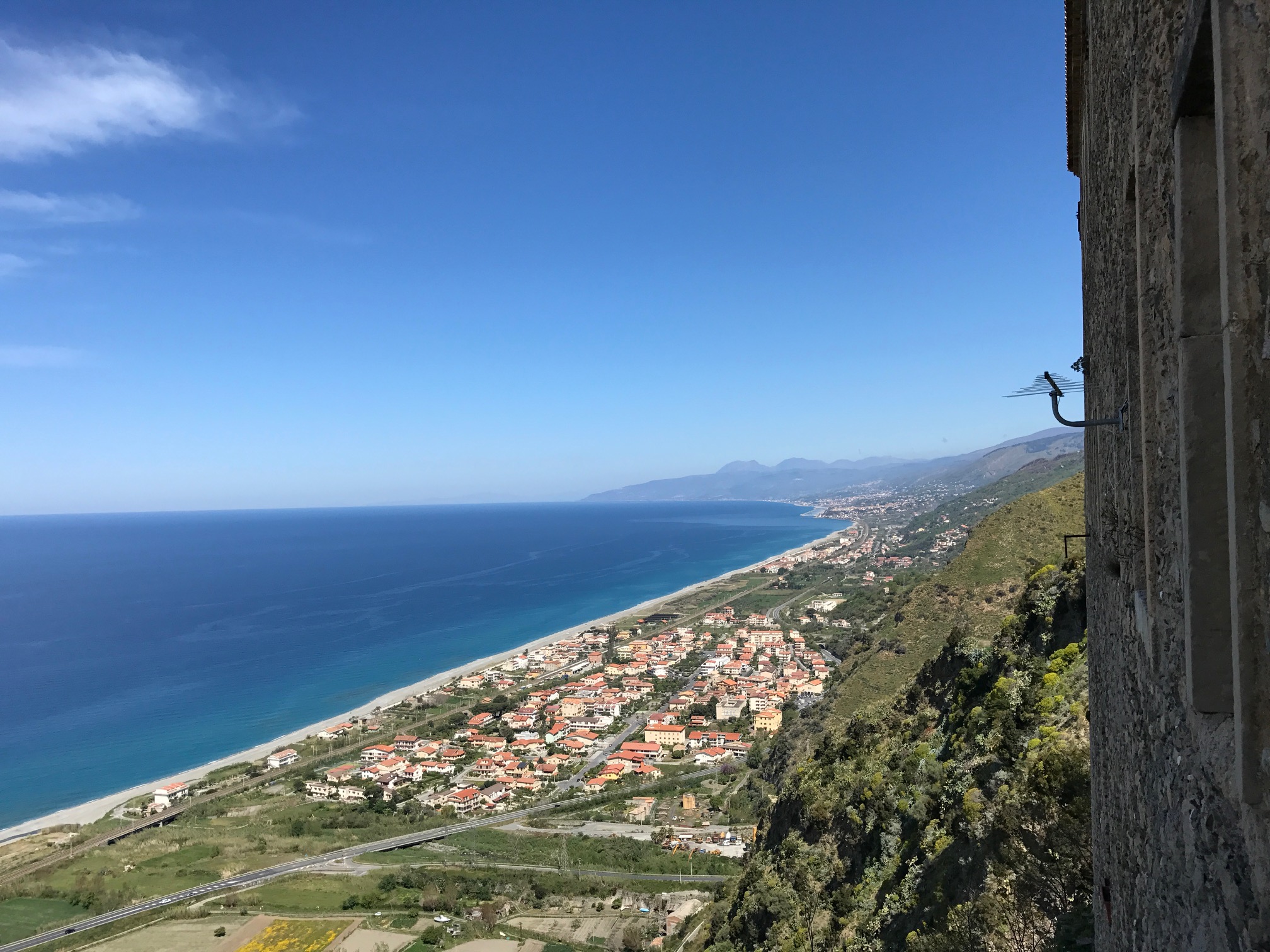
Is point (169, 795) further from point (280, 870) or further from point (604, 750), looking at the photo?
point (604, 750)

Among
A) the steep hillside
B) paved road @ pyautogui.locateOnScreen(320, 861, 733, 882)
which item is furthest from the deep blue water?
the steep hillside

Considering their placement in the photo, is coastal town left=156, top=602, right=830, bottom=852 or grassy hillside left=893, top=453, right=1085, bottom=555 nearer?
coastal town left=156, top=602, right=830, bottom=852

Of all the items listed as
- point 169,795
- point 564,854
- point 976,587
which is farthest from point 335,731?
point 976,587

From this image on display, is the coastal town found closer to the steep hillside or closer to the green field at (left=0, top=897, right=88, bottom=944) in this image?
the green field at (left=0, top=897, right=88, bottom=944)

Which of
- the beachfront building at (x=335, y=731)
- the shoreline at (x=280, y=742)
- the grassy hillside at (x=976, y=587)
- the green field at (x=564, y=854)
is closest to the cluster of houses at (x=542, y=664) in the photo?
the shoreline at (x=280, y=742)

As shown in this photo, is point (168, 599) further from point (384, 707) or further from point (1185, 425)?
point (1185, 425)

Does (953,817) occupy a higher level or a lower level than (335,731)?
higher

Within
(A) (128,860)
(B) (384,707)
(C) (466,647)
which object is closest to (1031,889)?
(A) (128,860)
